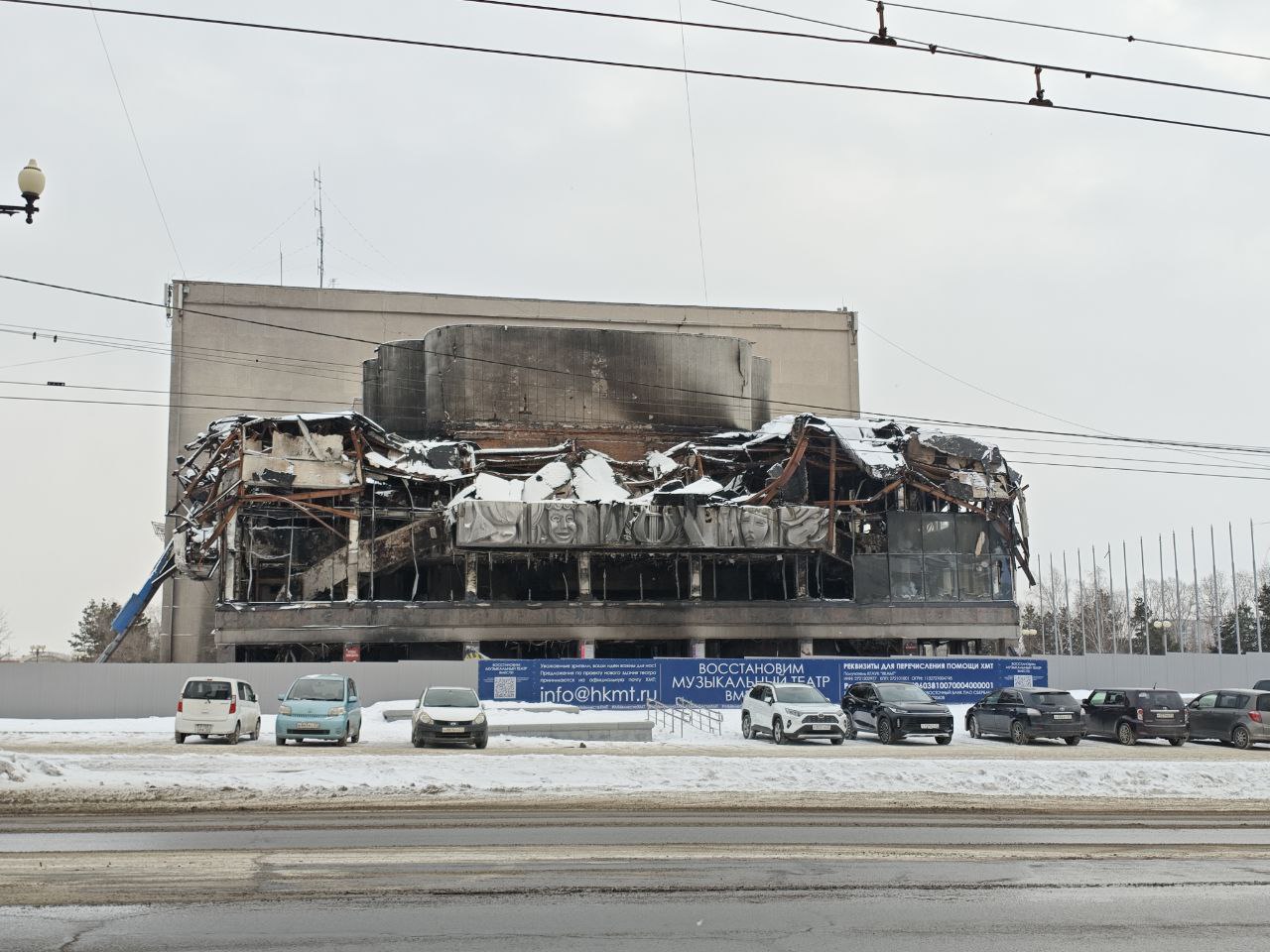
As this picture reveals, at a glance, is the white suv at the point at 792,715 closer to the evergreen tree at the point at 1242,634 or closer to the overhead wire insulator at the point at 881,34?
the overhead wire insulator at the point at 881,34

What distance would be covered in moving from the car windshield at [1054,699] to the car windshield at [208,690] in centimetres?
2171

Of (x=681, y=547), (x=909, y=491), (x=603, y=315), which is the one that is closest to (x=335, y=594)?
(x=681, y=547)

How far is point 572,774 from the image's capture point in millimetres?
21172

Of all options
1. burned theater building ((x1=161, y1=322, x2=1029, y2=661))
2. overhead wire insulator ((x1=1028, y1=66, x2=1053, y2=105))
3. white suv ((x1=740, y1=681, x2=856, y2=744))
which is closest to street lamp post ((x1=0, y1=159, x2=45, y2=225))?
overhead wire insulator ((x1=1028, y1=66, x2=1053, y2=105))

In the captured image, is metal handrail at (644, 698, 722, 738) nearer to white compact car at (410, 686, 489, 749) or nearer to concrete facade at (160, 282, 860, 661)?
white compact car at (410, 686, 489, 749)

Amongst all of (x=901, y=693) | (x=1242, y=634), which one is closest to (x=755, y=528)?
(x=901, y=693)

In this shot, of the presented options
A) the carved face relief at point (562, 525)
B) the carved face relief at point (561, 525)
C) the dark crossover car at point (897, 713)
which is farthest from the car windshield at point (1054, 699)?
the carved face relief at point (562, 525)

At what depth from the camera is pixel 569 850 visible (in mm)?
13000

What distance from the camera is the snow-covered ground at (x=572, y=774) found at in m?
18.9

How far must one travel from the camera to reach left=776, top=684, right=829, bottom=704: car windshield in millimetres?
31938

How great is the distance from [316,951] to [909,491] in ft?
202

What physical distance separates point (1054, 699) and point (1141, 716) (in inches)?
95.8

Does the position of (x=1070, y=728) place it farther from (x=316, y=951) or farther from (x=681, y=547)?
(x=681, y=547)

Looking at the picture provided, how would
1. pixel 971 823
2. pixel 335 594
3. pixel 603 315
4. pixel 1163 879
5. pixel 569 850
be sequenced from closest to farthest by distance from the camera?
pixel 1163 879 < pixel 569 850 < pixel 971 823 < pixel 335 594 < pixel 603 315
